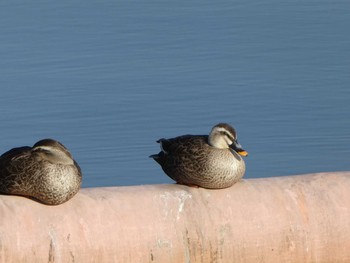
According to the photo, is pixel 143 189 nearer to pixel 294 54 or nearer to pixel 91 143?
pixel 91 143

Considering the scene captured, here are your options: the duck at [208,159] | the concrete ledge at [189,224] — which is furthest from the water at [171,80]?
the concrete ledge at [189,224]

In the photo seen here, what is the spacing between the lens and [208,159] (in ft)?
29.7

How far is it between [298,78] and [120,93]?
1830mm

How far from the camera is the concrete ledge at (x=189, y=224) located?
8305 millimetres

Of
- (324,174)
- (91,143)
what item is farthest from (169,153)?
(91,143)

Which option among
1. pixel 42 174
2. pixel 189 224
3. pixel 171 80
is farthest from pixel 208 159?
pixel 171 80

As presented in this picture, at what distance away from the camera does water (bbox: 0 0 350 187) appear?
11852mm

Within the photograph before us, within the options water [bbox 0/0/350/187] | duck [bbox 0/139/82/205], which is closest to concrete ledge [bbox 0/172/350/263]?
duck [bbox 0/139/82/205]

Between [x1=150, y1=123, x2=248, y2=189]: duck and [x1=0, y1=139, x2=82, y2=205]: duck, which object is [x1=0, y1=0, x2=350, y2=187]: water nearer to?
[x1=150, y1=123, x2=248, y2=189]: duck

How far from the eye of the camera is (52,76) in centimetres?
1346

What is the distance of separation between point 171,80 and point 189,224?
4826 mm

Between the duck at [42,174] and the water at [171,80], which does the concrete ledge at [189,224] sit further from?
the water at [171,80]

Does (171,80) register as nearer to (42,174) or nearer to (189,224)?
(189,224)

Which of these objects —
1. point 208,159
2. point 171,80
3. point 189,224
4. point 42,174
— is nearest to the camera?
point 42,174
